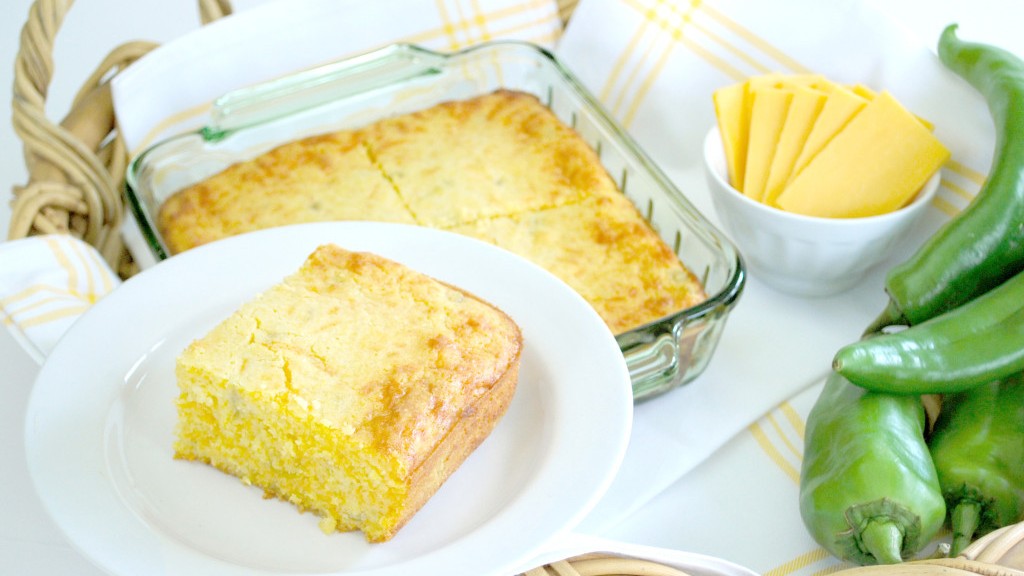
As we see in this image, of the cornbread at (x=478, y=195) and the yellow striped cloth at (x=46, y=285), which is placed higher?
the cornbread at (x=478, y=195)

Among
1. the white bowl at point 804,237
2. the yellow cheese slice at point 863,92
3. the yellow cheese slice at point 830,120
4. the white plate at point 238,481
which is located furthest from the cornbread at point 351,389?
the yellow cheese slice at point 863,92

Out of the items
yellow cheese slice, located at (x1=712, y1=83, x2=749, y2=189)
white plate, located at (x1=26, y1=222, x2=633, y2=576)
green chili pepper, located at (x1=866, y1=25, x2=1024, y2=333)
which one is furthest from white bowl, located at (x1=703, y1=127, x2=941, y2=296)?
white plate, located at (x1=26, y1=222, x2=633, y2=576)

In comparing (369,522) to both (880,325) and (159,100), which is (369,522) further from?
(159,100)

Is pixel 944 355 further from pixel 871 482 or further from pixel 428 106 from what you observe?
pixel 428 106

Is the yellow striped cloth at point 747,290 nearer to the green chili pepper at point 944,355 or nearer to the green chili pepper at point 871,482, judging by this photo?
the green chili pepper at point 871,482

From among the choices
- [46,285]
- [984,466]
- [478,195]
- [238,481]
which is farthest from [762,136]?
[46,285]
